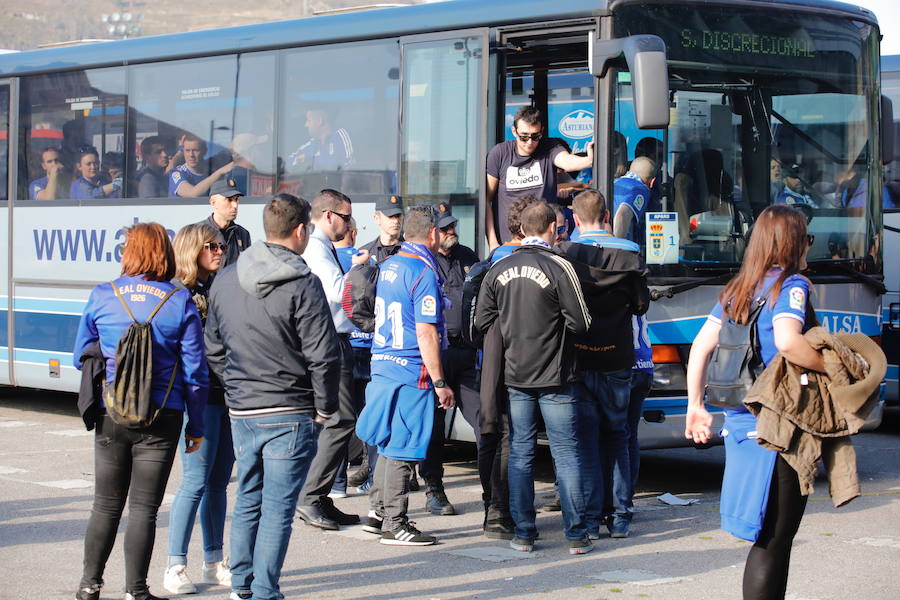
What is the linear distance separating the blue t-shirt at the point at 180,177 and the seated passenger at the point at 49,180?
161cm

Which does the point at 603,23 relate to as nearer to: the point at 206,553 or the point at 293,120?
the point at 293,120

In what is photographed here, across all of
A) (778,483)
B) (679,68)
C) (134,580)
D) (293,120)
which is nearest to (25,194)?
(293,120)

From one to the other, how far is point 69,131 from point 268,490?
770cm

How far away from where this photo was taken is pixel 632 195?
28.1 feet

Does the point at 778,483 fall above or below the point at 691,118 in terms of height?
below

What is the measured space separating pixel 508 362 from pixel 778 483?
249 cm

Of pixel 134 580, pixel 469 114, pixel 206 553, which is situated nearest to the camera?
pixel 134 580

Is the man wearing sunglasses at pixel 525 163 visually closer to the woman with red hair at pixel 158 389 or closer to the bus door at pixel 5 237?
the woman with red hair at pixel 158 389

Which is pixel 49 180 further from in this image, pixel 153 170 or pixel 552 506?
pixel 552 506

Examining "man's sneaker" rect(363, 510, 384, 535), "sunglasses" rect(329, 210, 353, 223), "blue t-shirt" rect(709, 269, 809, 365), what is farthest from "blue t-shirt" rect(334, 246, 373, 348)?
"blue t-shirt" rect(709, 269, 809, 365)

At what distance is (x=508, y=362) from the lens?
7.18m

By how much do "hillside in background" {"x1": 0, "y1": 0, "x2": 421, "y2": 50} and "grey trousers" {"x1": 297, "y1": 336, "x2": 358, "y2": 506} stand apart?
124 metres

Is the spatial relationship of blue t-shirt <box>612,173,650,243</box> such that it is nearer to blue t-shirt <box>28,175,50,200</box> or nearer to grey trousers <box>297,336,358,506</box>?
grey trousers <box>297,336,358,506</box>

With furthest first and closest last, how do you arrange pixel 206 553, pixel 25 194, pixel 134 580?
pixel 25 194
pixel 206 553
pixel 134 580
